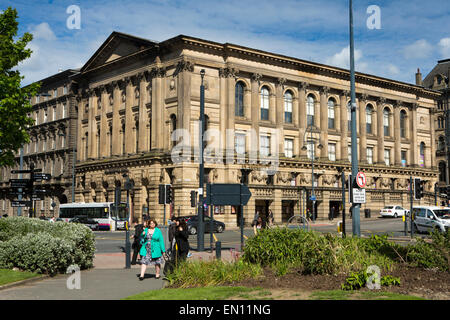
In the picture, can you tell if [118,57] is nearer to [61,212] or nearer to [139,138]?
[139,138]

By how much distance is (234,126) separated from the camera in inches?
2153

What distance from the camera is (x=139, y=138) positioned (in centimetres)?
5738

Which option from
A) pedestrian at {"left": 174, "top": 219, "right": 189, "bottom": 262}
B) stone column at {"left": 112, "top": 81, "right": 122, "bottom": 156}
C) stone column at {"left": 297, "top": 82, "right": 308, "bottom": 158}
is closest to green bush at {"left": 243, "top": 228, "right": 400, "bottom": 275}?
pedestrian at {"left": 174, "top": 219, "right": 189, "bottom": 262}

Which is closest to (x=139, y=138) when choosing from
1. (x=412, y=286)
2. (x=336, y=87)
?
(x=336, y=87)

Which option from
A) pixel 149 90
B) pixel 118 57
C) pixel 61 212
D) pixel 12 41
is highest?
pixel 118 57

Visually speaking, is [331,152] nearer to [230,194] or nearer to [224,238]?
[224,238]

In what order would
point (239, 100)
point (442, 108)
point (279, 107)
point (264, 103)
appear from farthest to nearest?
point (442, 108)
point (279, 107)
point (264, 103)
point (239, 100)

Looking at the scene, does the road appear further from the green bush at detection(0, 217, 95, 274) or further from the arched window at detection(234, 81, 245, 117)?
the arched window at detection(234, 81, 245, 117)

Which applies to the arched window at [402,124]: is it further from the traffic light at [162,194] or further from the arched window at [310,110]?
the traffic light at [162,194]

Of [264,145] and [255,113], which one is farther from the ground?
[255,113]

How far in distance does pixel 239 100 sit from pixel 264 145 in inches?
227

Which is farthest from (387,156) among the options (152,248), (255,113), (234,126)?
(152,248)

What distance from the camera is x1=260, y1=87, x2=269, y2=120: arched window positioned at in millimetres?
58531
